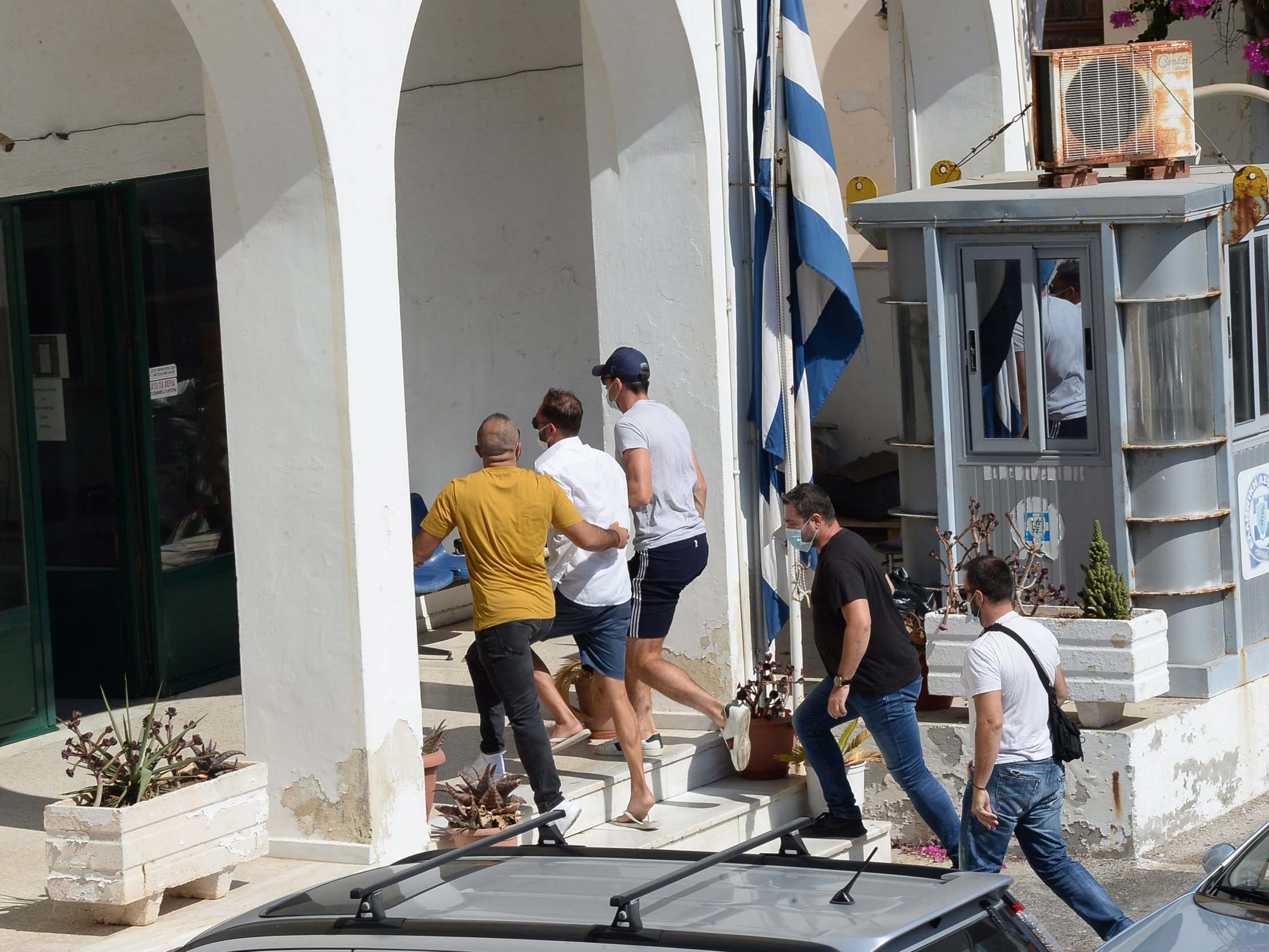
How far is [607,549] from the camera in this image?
23.0 feet

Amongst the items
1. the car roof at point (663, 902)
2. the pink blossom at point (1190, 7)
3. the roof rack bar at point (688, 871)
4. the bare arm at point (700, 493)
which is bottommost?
the car roof at point (663, 902)

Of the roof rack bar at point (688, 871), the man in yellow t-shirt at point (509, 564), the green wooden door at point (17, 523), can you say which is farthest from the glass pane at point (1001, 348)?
the roof rack bar at point (688, 871)

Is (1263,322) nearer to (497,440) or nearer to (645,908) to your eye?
(497,440)

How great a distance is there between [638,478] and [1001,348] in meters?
2.26

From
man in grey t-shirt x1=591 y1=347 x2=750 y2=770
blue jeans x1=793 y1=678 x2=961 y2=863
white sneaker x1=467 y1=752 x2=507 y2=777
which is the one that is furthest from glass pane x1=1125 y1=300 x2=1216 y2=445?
white sneaker x1=467 y1=752 x2=507 y2=777

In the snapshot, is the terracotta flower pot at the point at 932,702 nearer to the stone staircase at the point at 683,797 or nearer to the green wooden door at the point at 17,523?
the stone staircase at the point at 683,797

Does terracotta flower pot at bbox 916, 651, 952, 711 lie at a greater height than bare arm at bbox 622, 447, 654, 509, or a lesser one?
lesser

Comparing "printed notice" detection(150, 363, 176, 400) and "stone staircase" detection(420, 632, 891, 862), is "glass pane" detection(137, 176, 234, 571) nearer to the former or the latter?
"printed notice" detection(150, 363, 176, 400)

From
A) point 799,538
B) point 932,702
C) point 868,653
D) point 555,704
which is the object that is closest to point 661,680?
point 555,704

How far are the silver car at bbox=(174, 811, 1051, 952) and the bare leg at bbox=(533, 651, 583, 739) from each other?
137 inches

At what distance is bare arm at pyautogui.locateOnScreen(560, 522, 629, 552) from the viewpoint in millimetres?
6824

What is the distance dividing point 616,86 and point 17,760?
418 centimetres

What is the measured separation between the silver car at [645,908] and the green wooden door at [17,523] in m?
4.99

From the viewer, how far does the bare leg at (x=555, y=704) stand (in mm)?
7566
